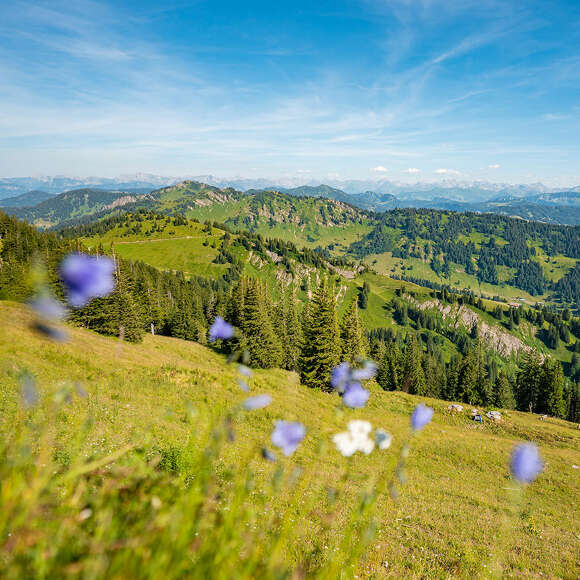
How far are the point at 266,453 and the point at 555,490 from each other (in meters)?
28.7

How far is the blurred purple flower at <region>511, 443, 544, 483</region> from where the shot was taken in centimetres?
155

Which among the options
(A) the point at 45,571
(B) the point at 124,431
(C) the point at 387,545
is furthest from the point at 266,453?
(B) the point at 124,431

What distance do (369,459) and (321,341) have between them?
25287mm

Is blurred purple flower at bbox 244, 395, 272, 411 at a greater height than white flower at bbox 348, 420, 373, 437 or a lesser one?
greater

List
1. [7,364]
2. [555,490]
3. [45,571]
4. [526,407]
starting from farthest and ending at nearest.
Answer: [526,407] → [555,490] → [7,364] → [45,571]

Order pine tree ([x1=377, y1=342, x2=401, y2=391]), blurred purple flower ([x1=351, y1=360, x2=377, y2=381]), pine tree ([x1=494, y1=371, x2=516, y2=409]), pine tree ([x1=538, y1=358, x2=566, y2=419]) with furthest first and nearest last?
1. pine tree ([x1=377, y1=342, x2=401, y2=391])
2. pine tree ([x1=494, y1=371, x2=516, y2=409])
3. pine tree ([x1=538, y1=358, x2=566, y2=419])
4. blurred purple flower ([x1=351, y1=360, x2=377, y2=381])

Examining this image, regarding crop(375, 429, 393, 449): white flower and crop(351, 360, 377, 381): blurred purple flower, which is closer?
crop(375, 429, 393, 449): white flower

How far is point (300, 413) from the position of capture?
2191cm

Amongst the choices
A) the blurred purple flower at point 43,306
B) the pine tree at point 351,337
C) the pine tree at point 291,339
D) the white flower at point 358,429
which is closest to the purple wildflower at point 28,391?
the blurred purple flower at point 43,306

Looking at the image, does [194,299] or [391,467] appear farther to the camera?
[194,299]

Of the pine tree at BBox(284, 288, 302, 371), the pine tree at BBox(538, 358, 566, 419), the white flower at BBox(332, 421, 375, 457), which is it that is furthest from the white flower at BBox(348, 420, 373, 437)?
the pine tree at BBox(538, 358, 566, 419)

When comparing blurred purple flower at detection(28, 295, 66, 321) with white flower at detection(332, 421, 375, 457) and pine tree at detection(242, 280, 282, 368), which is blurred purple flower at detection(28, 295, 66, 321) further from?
pine tree at detection(242, 280, 282, 368)

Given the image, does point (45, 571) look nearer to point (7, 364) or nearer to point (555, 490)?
point (7, 364)

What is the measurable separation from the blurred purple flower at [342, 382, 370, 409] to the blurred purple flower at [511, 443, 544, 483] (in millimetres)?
797
